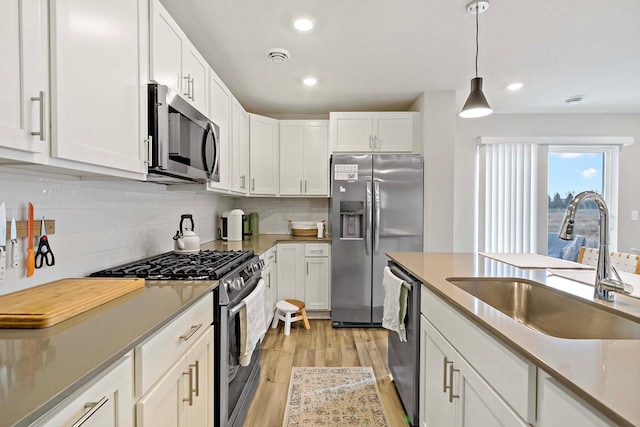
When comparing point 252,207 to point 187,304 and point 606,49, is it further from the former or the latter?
point 606,49

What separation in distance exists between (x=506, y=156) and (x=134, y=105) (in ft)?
13.4

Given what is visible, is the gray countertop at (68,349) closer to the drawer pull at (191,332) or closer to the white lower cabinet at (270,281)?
the drawer pull at (191,332)

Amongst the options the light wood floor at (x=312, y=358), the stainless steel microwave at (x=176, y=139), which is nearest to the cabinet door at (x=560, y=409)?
the light wood floor at (x=312, y=358)

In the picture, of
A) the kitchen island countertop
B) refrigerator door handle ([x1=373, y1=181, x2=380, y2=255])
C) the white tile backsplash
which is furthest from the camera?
the white tile backsplash

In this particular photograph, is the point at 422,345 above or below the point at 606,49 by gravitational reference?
below

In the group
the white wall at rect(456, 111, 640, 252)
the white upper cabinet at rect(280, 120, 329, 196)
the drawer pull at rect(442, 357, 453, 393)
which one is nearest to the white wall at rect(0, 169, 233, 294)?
the white upper cabinet at rect(280, 120, 329, 196)

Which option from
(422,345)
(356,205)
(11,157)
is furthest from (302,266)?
(11,157)

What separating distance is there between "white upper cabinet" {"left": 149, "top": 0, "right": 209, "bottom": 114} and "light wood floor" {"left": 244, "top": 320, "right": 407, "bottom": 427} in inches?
76.4

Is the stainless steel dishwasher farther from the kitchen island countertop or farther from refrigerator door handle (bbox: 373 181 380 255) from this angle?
refrigerator door handle (bbox: 373 181 380 255)

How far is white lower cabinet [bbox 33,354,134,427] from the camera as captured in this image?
61cm

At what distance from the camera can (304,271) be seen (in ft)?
11.4

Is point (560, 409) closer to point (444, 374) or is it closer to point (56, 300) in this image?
point (444, 374)

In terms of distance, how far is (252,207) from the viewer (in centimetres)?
406

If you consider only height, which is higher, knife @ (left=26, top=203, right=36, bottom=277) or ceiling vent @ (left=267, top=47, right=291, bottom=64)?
ceiling vent @ (left=267, top=47, right=291, bottom=64)
